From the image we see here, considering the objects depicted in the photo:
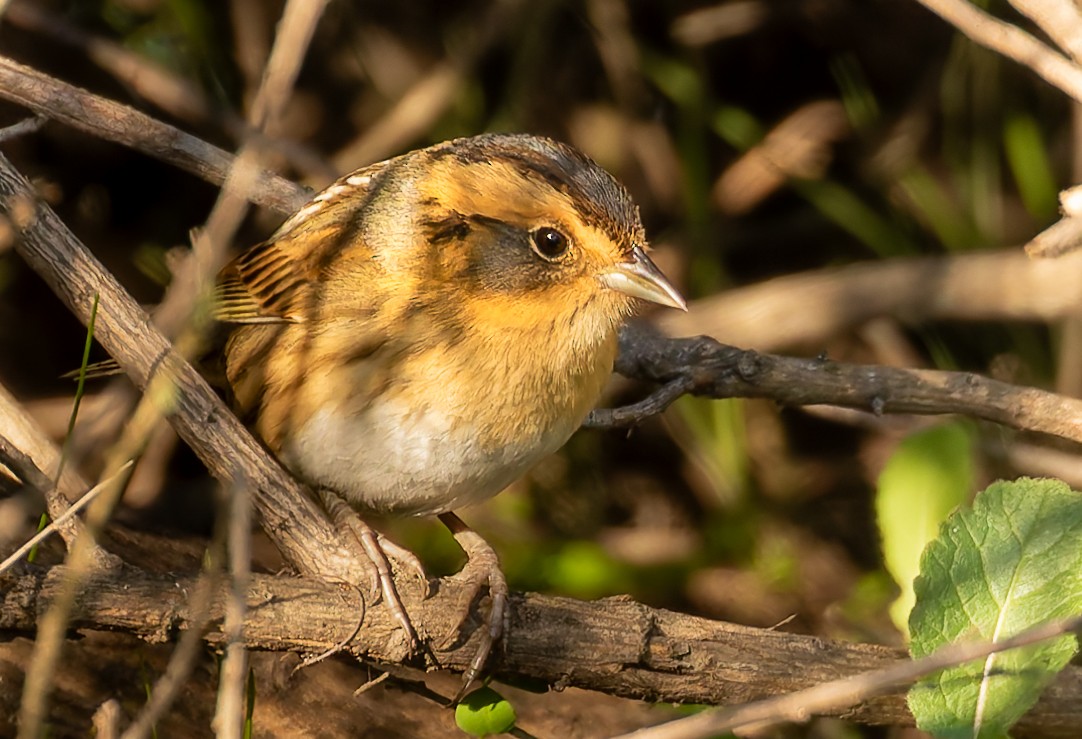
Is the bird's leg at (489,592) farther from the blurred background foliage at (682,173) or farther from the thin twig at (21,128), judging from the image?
the blurred background foliage at (682,173)

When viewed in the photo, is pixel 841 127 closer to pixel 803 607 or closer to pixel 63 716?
pixel 803 607

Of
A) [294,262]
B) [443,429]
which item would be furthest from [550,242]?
→ [294,262]

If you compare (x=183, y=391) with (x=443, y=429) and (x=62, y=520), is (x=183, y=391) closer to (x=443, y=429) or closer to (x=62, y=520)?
(x=62, y=520)

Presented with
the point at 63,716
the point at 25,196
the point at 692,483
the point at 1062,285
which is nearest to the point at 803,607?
the point at 692,483

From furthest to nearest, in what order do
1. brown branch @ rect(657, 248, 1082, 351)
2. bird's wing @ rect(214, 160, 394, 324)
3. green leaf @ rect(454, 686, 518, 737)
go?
brown branch @ rect(657, 248, 1082, 351), bird's wing @ rect(214, 160, 394, 324), green leaf @ rect(454, 686, 518, 737)

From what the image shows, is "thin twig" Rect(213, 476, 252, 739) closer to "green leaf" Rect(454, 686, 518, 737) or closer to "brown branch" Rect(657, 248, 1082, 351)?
"green leaf" Rect(454, 686, 518, 737)

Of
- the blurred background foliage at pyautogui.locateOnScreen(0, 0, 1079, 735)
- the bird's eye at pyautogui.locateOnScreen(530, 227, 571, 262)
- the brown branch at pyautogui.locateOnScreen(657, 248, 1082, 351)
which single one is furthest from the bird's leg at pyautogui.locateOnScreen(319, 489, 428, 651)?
the brown branch at pyautogui.locateOnScreen(657, 248, 1082, 351)
